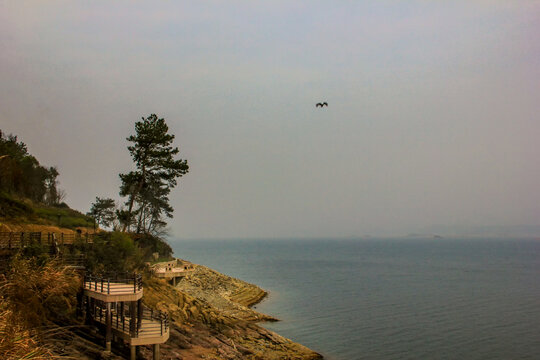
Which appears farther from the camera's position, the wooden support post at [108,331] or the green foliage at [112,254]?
the green foliage at [112,254]

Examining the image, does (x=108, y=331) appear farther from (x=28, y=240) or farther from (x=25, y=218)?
(x=25, y=218)

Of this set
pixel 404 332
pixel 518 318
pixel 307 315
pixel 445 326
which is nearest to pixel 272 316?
pixel 307 315

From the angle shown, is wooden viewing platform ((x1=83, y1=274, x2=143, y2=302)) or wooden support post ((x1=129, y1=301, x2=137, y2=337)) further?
wooden support post ((x1=129, y1=301, x2=137, y2=337))

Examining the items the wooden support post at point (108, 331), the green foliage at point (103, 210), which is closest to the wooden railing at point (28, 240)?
the wooden support post at point (108, 331)

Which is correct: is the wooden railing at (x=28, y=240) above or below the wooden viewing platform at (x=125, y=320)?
above

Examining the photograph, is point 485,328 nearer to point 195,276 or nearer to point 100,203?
point 195,276

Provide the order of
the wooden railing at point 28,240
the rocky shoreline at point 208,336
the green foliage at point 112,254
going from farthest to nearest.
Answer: the green foliage at point 112,254 → the rocky shoreline at point 208,336 → the wooden railing at point 28,240

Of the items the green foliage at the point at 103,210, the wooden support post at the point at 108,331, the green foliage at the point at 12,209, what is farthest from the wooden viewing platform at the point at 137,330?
the green foliage at the point at 103,210

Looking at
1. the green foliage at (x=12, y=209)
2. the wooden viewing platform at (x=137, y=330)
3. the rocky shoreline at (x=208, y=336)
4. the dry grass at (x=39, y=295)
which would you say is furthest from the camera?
the green foliage at (x=12, y=209)

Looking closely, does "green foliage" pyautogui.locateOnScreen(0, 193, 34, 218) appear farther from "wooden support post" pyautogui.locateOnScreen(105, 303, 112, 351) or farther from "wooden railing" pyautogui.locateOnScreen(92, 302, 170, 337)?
"wooden support post" pyautogui.locateOnScreen(105, 303, 112, 351)

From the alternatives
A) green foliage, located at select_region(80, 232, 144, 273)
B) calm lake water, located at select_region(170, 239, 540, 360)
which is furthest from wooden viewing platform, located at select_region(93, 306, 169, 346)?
calm lake water, located at select_region(170, 239, 540, 360)

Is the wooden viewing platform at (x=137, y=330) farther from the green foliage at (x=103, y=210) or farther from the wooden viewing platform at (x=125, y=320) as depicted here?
the green foliage at (x=103, y=210)

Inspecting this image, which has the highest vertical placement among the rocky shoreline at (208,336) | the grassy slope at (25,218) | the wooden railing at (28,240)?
the grassy slope at (25,218)

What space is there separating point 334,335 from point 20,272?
30359mm
